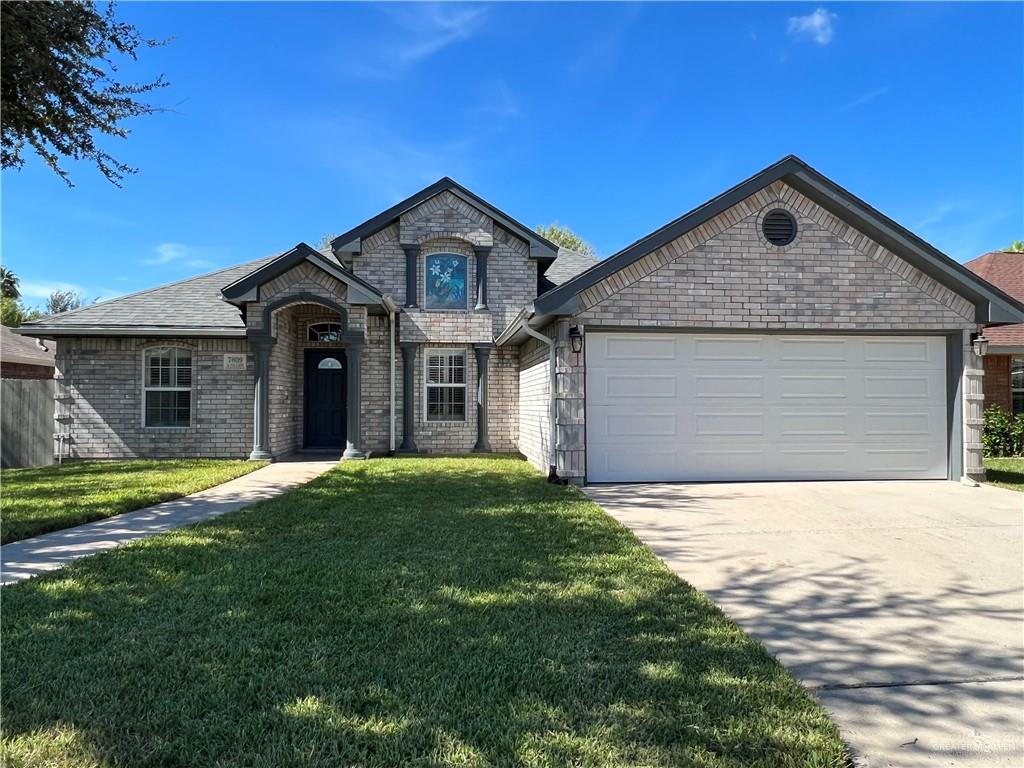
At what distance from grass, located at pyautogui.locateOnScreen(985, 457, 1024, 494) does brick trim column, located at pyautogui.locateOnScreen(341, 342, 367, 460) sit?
11667 millimetres

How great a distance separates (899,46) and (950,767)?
11.9 metres

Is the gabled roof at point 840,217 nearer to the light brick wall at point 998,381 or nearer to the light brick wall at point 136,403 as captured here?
the light brick wall at point 998,381

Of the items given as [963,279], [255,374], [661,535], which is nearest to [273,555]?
[661,535]

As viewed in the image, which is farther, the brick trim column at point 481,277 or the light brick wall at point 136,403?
the brick trim column at point 481,277

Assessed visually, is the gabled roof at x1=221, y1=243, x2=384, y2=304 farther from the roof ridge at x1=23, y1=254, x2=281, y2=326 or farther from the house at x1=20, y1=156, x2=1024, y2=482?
the roof ridge at x1=23, y1=254, x2=281, y2=326

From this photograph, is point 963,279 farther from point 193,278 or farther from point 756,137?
point 193,278

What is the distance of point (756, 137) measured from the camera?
14.3 m

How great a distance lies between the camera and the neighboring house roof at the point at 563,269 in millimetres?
15203

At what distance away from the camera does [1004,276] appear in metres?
16.5

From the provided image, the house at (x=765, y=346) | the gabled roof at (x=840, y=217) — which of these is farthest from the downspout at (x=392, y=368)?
the gabled roof at (x=840, y=217)

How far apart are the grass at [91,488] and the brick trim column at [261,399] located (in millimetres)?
522

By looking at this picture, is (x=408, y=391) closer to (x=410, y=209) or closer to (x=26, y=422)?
(x=410, y=209)

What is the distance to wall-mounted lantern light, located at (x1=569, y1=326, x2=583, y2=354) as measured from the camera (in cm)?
888

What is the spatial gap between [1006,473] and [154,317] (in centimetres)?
1774
